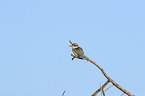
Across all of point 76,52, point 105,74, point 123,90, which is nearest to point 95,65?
point 105,74

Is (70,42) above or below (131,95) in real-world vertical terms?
above

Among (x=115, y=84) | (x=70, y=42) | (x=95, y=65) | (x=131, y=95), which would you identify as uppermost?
(x=70, y=42)

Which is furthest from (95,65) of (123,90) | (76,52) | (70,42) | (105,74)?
(76,52)

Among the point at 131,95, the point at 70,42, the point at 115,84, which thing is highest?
the point at 70,42

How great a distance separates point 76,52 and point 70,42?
25cm

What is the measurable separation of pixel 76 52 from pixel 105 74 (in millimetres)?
547

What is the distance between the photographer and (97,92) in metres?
1.55

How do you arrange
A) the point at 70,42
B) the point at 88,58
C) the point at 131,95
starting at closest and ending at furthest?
the point at 131,95
the point at 88,58
the point at 70,42

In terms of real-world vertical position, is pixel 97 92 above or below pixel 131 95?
above

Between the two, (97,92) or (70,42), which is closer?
(97,92)

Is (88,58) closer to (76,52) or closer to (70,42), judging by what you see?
(70,42)

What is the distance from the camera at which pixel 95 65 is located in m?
1.53

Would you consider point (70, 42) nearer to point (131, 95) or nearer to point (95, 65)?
point (95, 65)

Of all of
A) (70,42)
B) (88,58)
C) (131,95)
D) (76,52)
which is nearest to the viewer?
(131,95)
